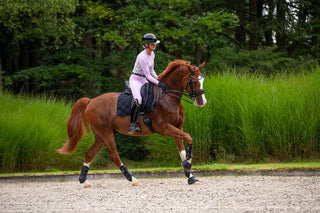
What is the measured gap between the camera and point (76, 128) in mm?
9336

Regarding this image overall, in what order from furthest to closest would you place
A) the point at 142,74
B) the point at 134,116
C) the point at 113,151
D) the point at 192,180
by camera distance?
the point at 113,151
the point at 142,74
the point at 134,116
the point at 192,180

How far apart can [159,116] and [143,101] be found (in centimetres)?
46

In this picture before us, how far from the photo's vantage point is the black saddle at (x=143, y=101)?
8.27 meters

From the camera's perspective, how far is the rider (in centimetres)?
820

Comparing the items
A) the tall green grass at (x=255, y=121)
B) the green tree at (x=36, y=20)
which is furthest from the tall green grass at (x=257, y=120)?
the green tree at (x=36, y=20)

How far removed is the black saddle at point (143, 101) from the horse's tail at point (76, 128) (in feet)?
3.58

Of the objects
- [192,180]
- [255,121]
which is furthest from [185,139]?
[255,121]

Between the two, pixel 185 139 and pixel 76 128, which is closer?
pixel 185 139

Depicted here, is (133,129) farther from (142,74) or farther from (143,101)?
(142,74)

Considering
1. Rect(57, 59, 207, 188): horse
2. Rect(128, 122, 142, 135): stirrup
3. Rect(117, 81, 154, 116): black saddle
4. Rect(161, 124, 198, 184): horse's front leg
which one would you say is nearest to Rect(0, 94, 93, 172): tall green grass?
Rect(57, 59, 207, 188): horse

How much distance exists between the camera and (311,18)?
68.8 ft

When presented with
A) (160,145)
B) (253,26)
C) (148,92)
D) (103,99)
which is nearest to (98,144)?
(103,99)

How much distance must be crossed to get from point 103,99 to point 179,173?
8.02ft

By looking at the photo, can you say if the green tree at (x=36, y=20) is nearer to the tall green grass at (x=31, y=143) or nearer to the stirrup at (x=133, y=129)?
the tall green grass at (x=31, y=143)
